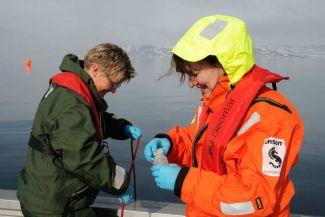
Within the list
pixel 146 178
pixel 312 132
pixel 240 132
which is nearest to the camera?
pixel 240 132

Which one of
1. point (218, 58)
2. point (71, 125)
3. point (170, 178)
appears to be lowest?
point (170, 178)

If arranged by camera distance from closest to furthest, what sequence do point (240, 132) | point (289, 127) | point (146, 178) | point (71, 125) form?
1. point (289, 127)
2. point (240, 132)
3. point (71, 125)
4. point (146, 178)

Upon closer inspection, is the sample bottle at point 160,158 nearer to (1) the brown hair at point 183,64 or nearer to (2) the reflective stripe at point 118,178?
(2) the reflective stripe at point 118,178

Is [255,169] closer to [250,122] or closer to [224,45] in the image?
[250,122]

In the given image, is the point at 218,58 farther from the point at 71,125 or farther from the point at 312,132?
the point at 312,132

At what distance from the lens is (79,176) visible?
6.57 ft

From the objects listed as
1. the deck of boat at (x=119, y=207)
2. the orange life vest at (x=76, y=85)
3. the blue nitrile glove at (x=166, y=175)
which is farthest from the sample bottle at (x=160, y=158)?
the deck of boat at (x=119, y=207)

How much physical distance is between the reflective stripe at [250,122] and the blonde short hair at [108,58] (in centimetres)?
112

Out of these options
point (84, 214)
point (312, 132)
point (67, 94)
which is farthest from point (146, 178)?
point (312, 132)

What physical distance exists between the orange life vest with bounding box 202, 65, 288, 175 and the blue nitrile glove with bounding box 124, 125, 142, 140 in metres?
1.22

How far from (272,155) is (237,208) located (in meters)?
0.27

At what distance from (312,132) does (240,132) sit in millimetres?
8469

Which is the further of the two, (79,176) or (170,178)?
(79,176)

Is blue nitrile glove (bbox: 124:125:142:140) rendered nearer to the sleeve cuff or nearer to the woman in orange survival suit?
the woman in orange survival suit
